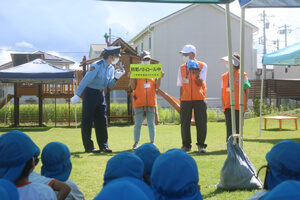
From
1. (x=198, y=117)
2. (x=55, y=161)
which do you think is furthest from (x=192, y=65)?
(x=55, y=161)

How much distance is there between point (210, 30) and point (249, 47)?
3.98m

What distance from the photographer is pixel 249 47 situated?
29.9 metres

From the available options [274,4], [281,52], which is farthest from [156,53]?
[274,4]

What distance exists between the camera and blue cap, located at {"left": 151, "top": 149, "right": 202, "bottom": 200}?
5.16 feet

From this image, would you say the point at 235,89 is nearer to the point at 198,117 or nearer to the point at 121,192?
the point at 198,117

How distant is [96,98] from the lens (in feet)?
21.4

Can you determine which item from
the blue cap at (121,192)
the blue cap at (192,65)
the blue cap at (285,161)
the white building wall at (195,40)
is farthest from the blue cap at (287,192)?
the white building wall at (195,40)

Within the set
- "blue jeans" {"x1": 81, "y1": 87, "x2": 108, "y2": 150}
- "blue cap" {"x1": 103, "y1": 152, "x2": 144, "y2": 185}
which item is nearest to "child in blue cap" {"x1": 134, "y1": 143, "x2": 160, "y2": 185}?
"blue cap" {"x1": 103, "y1": 152, "x2": 144, "y2": 185}

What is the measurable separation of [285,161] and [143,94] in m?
4.81

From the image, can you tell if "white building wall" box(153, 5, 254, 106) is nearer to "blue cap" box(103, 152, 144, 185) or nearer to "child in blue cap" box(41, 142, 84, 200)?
"child in blue cap" box(41, 142, 84, 200)

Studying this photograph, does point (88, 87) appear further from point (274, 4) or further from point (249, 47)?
point (249, 47)

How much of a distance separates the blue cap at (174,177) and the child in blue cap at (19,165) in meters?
0.68

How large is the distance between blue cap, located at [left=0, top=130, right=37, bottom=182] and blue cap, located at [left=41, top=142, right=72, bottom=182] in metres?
0.62

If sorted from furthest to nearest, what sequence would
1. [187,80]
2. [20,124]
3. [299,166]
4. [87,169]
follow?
[20,124] → [187,80] → [87,169] → [299,166]
